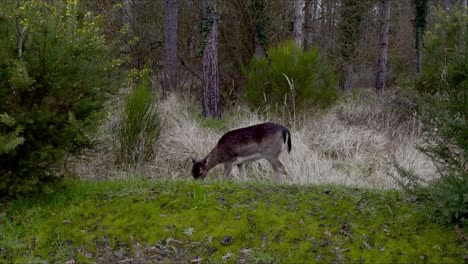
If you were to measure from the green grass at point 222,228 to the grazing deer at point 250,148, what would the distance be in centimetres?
203

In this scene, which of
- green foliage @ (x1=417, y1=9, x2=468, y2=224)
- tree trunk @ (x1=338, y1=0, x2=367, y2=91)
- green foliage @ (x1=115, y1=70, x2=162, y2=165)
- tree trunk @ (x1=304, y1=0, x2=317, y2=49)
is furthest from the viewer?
tree trunk @ (x1=338, y1=0, x2=367, y2=91)

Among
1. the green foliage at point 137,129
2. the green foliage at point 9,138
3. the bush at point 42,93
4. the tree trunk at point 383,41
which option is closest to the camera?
the green foliage at point 9,138

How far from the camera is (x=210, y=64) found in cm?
1312

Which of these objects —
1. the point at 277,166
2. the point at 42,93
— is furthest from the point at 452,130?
the point at 42,93

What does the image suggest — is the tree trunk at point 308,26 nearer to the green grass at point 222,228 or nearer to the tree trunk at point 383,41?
the tree trunk at point 383,41

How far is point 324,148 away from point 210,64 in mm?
4746

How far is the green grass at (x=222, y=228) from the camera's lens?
4.82m

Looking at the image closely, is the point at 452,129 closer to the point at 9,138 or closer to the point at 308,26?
the point at 9,138

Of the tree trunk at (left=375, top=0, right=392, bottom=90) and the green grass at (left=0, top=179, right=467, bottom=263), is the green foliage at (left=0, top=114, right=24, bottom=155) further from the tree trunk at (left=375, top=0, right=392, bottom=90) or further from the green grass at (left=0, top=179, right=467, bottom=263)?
the tree trunk at (left=375, top=0, right=392, bottom=90)

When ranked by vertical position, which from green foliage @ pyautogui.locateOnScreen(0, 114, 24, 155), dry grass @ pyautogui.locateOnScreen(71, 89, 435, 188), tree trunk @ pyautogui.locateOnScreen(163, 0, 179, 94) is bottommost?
dry grass @ pyautogui.locateOnScreen(71, 89, 435, 188)

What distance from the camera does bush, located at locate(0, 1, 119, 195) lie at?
17.5 ft

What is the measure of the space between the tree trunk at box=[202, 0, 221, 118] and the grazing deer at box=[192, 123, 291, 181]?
4945 mm

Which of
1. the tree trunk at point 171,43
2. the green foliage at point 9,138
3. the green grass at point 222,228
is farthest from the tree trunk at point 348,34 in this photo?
the green foliage at point 9,138

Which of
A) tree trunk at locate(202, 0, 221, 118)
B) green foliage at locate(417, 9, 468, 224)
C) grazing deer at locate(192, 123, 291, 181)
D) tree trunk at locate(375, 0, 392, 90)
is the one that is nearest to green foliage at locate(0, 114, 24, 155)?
grazing deer at locate(192, 123, 291, 181)
